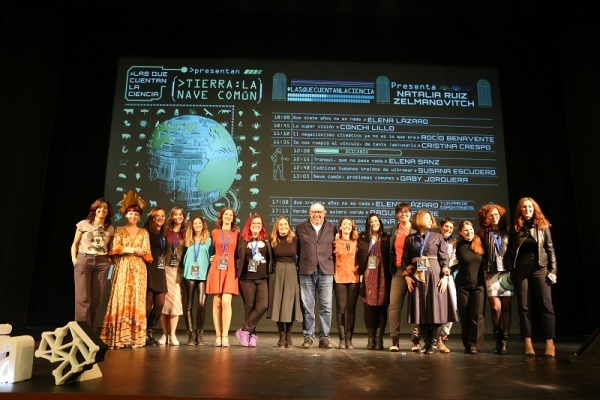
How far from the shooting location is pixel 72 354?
2.72 m

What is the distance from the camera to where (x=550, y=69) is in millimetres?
7488

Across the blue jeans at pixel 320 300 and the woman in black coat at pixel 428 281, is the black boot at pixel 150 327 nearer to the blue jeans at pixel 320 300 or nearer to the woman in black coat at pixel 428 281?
the blue jeans at pixel 320 300

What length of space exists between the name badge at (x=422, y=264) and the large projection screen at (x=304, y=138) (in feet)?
6.83

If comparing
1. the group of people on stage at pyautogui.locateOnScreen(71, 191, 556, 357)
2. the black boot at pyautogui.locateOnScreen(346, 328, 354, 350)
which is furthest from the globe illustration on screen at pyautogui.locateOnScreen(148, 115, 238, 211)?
the black boot at pyautogui.locateOnScreen(346, 328, 354, 350)

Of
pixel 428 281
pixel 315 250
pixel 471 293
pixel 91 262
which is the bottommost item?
pixel 471 293

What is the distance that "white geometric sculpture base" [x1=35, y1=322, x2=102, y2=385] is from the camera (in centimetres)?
268

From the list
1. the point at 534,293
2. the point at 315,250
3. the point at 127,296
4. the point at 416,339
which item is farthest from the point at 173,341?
the point at 534,293

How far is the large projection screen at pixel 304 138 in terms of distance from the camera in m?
6.55

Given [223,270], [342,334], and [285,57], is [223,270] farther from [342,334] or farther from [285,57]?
[285,57]

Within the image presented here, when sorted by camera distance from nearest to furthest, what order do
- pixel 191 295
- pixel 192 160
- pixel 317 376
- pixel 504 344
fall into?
pixel 317 376 < pixel 504 344 < pixel 191 295 < pixel 192 160

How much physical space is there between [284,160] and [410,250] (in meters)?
2.62

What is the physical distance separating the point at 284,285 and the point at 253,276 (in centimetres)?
33

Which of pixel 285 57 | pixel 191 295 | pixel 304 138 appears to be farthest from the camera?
pixel 285 57

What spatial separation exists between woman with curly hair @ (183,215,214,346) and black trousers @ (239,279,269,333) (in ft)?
1.35
